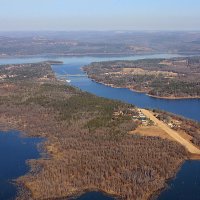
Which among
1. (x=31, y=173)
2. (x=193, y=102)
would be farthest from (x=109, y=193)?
(x=193, y=102)

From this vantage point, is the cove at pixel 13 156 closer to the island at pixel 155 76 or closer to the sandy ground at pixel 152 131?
the sandy ground at pixel 152 131

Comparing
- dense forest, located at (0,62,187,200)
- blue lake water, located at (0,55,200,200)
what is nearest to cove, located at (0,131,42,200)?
blue lake water, located at (0,55,200,200)

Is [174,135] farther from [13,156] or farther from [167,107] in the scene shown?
[167,107]

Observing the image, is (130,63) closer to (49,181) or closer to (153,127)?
(153,127)

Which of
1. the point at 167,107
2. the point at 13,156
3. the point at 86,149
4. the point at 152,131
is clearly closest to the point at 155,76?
the point at 167,107

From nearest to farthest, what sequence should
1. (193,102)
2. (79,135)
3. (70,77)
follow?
(79,135) → (193,102) → (70,77)

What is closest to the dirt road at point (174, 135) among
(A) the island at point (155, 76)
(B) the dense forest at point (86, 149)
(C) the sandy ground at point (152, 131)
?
(C) the sandy ground at point (152, 131)

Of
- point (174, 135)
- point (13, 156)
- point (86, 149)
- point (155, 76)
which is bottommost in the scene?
point (13, 156)
